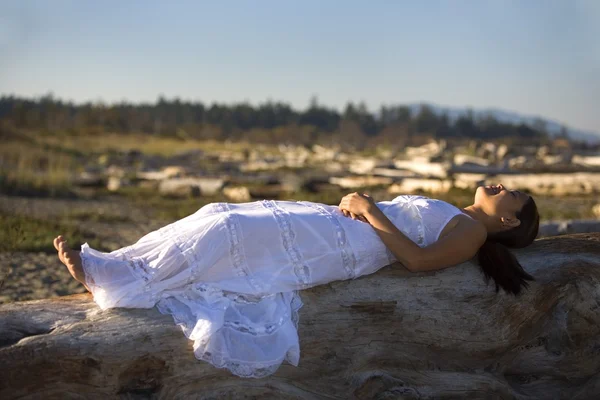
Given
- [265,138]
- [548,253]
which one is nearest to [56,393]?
[548,253]

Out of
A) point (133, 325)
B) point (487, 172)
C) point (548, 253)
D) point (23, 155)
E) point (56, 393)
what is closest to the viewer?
point (56, 393)

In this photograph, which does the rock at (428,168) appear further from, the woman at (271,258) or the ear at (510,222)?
the woman at (271,258)

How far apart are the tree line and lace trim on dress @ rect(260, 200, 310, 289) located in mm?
48911

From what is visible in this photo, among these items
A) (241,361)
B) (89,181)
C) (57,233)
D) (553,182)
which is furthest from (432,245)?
(553,182)

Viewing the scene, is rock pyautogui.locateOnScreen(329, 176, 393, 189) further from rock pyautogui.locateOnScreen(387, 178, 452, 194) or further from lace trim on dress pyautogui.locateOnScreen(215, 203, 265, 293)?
lace trim on dress pyautogui.locateOnScreen(215, 203, 265, 293)

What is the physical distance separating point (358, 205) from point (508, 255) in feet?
3.22

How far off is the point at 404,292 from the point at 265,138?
6186 cm

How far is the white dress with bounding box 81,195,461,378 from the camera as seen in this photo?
3.40m

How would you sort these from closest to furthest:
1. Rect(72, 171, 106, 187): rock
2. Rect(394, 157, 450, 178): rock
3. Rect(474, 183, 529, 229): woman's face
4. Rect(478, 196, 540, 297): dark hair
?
Rect(478, 196, 540, 297): dark hair < Rect(474, 183, 529, 229): woman's face < Rect(72, 171, 106, 187): rock < Rect(394, 157, 450, 178): rock

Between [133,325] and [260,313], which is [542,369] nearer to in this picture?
[260,313]

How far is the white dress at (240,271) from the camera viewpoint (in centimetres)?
340

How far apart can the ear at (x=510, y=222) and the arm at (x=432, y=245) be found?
20cm

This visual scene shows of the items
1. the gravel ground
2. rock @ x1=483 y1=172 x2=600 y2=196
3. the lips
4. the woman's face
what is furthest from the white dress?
rock @ x1=483 y1=172 x2=600 y2=196

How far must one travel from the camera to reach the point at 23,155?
19.6 metres
